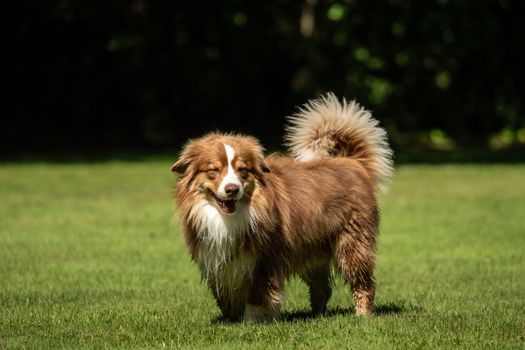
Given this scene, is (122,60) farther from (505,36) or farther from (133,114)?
(505,36)

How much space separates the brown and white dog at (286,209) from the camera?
770 cm

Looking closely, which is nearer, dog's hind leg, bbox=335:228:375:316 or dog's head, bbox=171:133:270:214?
dog's head, bbox=171:133:270:214

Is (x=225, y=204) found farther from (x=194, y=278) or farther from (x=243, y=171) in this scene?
(x=194, y=278)

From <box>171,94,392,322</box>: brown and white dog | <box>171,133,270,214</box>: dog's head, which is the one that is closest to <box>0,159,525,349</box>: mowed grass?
<box>171,94,392,322</box>: brown and white dog

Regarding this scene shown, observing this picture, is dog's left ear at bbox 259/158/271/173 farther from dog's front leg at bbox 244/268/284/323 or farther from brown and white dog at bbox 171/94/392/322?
dog's front leg at bbox 244/268/284/323

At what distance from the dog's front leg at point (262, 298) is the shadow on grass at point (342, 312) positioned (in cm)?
32

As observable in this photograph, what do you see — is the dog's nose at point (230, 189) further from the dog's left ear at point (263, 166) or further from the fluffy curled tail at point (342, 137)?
the fluffy curled tail at point (342, 137)

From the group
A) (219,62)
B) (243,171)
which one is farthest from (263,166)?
(219,62)

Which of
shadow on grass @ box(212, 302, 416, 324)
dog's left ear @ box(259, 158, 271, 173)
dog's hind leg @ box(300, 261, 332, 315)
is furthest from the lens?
dog's hind leg @ box(300, 261, 332, 315)

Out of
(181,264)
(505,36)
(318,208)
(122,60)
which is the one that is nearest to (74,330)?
(318,208)

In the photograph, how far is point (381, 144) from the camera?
9.30 m

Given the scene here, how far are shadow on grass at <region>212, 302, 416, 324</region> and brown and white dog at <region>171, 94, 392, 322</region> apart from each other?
0.44 ft

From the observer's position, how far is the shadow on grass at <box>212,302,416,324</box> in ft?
27.6

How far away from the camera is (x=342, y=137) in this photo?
30.5ft
